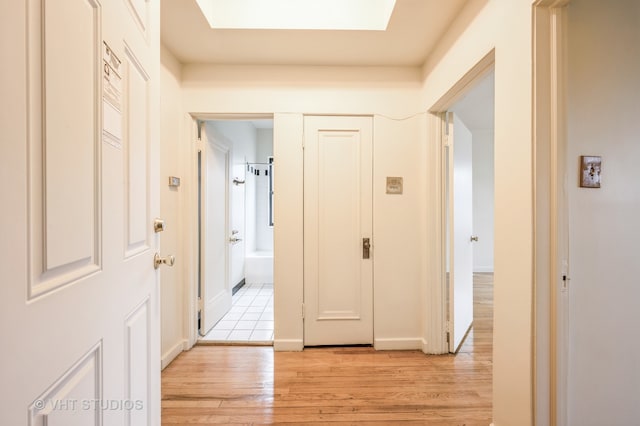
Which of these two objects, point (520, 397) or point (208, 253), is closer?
point (520, 397)

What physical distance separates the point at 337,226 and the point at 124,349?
174 centimetres

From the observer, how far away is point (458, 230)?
2.35 meters

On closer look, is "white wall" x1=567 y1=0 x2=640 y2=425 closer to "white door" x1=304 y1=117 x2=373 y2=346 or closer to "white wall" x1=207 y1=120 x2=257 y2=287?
"white door" x1=304 y1=117 x2=373 y2=346

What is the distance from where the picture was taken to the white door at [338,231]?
236 cm

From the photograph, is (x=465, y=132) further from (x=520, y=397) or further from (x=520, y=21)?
(x=520, y=397)

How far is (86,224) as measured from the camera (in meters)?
0.66

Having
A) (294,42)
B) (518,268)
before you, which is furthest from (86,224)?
(294,42)

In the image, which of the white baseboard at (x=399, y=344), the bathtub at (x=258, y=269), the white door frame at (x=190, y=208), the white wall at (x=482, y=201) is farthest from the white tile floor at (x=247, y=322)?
the white wall at (x=482, y=201)

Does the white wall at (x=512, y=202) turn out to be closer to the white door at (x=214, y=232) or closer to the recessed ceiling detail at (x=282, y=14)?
the recessed ceiling detail at (x=282, y=14)

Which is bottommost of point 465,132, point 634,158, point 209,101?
point 634,158

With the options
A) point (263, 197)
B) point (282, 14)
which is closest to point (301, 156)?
point (282, 14)

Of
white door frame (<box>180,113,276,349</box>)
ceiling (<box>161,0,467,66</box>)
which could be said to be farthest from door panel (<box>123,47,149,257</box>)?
white door frame (<box>180,113,276,349</box>)

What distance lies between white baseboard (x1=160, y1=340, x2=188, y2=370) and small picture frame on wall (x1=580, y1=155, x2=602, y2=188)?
9.00 feet

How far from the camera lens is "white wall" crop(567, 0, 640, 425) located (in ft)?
3.84
